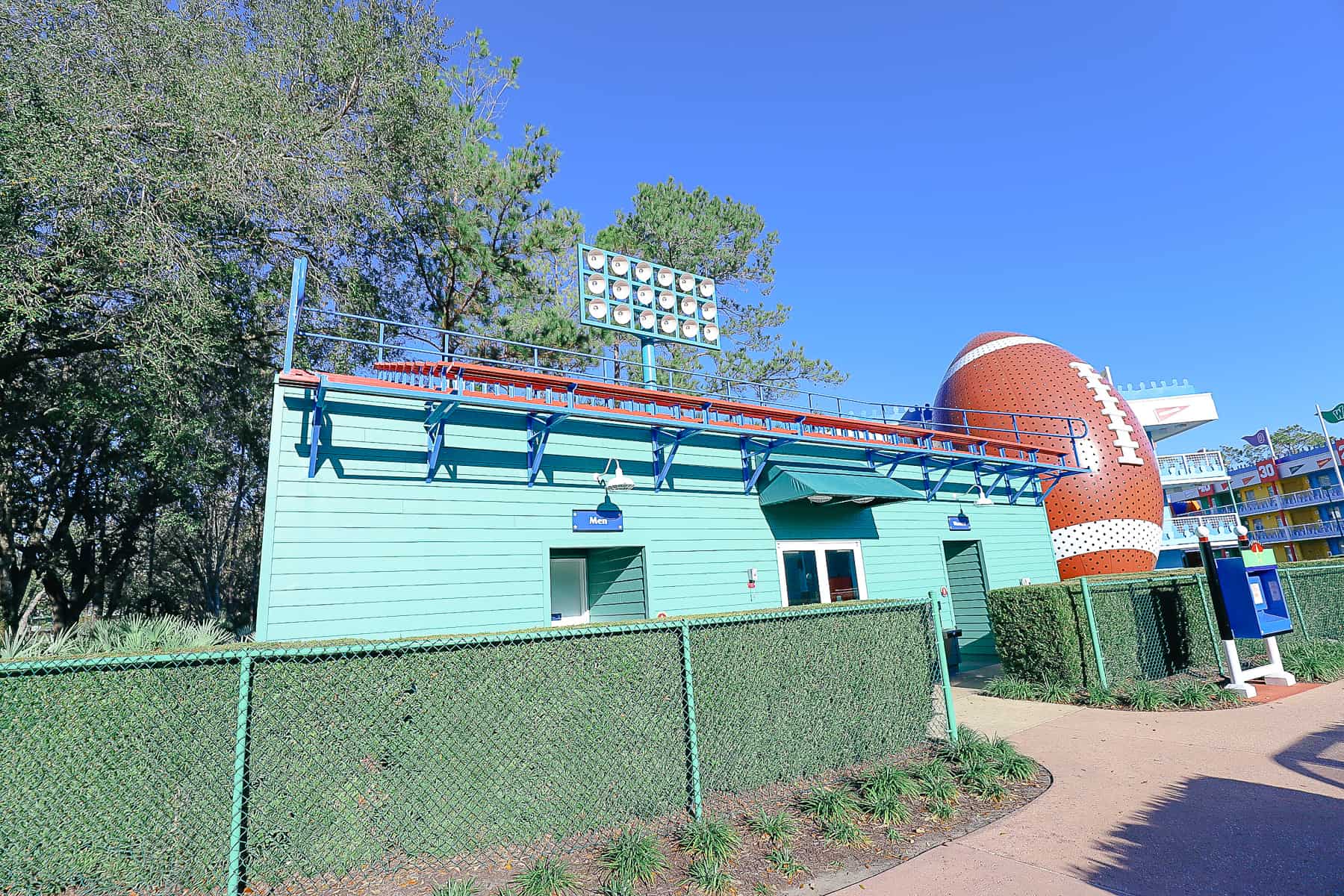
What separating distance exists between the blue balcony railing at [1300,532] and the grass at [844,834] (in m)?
55.0

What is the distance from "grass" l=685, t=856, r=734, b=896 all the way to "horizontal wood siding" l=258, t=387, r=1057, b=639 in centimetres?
465

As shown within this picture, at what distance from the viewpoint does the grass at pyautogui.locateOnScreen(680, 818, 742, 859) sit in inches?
159

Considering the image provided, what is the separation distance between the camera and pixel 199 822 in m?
→ 3.60

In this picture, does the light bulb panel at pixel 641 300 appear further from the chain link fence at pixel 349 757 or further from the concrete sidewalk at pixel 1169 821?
the concrete sidewalk at pixel 1169 821

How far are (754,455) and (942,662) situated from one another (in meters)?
5.15

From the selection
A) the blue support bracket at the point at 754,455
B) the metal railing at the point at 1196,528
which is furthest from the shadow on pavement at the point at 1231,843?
the metal railing at the point at 1196,528

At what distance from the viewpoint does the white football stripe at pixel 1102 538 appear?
1470 centimetres

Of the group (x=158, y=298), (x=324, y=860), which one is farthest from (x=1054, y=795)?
(x=158, y=298)

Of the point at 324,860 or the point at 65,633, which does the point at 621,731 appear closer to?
the point at 324,860

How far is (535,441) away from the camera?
873 cm

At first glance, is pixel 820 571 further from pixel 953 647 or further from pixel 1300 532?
pixel 1300 532

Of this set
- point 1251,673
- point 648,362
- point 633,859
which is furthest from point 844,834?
point 648,362

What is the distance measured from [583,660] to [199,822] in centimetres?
234

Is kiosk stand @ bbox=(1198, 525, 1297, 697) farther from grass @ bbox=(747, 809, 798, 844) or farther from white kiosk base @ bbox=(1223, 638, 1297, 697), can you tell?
grass @ bbox=(747, 809, 798, 844)
